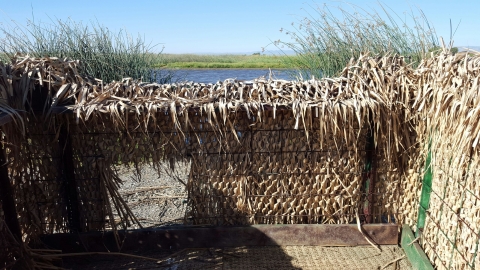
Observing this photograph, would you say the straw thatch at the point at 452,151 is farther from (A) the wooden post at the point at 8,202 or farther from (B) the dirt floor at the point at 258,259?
(A) the wooden post at the point at 8,202

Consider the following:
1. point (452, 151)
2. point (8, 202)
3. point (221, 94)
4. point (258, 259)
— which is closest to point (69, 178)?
point (8, 202)

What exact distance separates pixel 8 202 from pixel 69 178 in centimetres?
52

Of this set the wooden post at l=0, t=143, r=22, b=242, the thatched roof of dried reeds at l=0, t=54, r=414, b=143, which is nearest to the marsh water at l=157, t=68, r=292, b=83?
the thatched roof of dried reeds at l=0, t=54, r=414, b=143

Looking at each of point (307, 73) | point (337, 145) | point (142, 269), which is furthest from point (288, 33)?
point (142, 269)

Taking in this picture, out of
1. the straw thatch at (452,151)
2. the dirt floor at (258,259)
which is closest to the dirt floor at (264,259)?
the dirt floor at (258,259)

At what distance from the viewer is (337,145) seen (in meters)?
3.24

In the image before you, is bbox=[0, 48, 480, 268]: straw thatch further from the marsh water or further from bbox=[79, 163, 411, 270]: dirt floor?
the marsh water

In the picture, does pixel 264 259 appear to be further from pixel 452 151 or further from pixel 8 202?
pixel 8 202

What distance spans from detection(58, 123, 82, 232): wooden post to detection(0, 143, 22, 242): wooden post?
18.3 inches

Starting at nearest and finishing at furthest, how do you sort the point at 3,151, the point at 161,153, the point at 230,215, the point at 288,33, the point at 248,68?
the point at 3,151, the point at 161,153, the point at 230,215, the point at 288,33, the point at 248,68

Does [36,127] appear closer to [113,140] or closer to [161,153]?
[113,140]

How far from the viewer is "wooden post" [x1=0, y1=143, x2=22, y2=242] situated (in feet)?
8.86

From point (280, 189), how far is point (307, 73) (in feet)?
10.1

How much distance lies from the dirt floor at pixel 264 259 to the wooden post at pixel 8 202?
569mm
